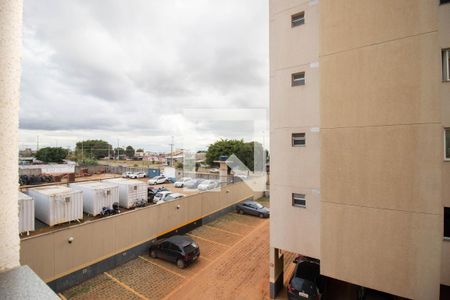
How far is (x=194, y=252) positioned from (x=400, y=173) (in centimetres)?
959

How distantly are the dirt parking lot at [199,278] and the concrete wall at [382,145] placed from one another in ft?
14.5

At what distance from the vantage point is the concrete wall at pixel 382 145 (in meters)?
5.98

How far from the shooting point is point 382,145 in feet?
21.6

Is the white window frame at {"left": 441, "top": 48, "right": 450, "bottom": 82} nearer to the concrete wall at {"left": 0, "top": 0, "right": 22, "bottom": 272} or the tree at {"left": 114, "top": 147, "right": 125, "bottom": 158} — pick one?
the concrete wall at {"left": 0, "top": 0, "right": 22, "bottom": 272}

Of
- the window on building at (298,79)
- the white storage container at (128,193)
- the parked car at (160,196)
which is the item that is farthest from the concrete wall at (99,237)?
the window on building at (298,79)

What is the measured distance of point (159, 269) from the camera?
1134 cm

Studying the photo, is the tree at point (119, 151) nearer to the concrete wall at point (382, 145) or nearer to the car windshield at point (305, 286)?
the car windshield at point (305, 286)

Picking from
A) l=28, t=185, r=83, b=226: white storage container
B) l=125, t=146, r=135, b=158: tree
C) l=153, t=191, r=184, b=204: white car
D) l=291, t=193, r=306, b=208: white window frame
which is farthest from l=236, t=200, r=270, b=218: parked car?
l=125, t=146, r=135, b=158: tree

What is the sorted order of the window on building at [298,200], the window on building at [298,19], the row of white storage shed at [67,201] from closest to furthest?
1. the window on building at [298,19]
2. the window on building at [298,200]
3. the row of white storage shed at [67,201]

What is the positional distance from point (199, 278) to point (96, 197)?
10.4 meters

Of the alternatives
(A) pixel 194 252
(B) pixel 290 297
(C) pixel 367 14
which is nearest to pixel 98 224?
(A) pixel 194 252

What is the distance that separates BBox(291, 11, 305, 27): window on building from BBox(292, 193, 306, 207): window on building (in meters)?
6.60

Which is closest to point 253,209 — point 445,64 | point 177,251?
point 177,251

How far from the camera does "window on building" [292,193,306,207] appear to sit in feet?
28.7
